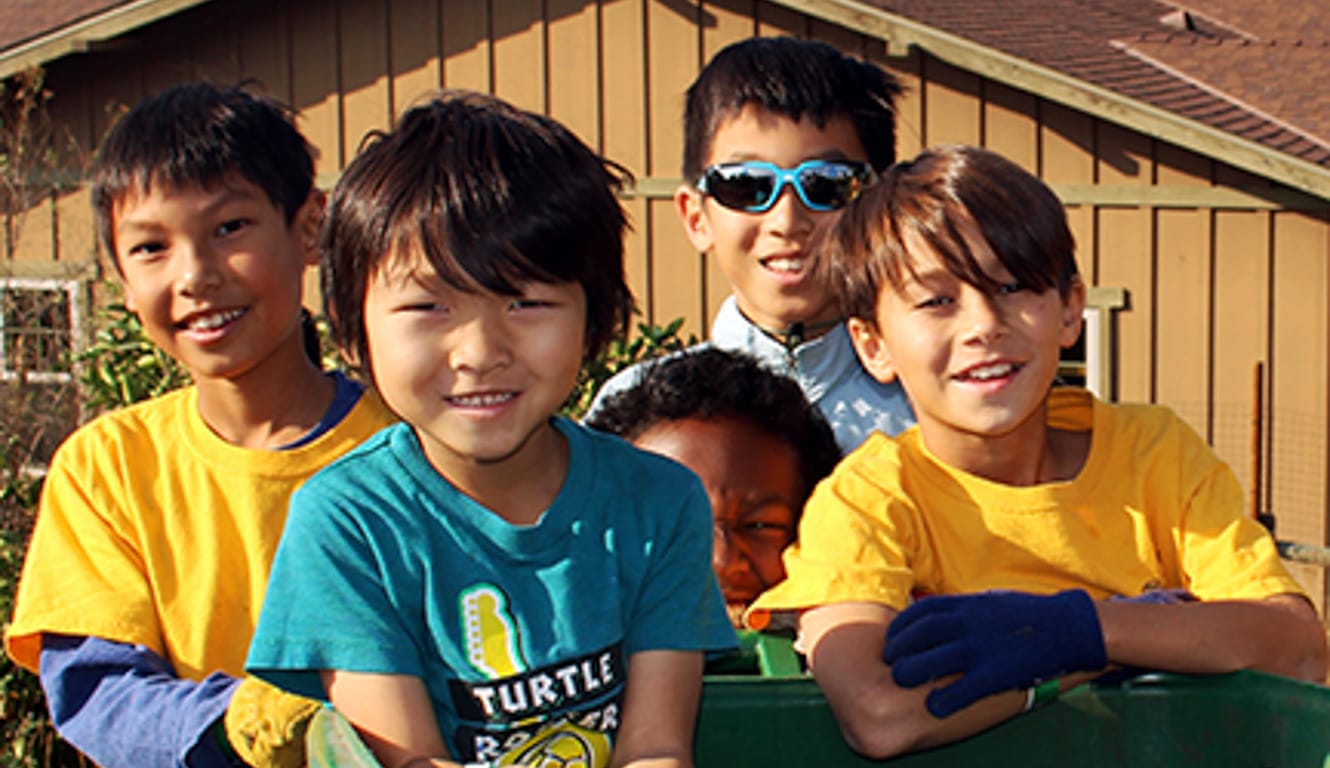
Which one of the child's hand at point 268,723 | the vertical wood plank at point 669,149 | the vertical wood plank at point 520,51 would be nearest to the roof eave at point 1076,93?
the vertical wood plank at point 669,149

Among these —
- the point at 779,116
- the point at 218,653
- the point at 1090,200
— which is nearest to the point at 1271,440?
the point at 1090,200

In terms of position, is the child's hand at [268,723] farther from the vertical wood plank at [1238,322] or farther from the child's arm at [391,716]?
the vertical wood plank at [1238,322]

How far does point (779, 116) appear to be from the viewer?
10.3 ft

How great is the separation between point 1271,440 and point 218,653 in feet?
25.6

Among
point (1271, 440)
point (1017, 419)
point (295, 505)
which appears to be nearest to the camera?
point (295, 505)

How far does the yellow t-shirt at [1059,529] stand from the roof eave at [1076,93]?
6.31 meters

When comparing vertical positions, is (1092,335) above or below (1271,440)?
above

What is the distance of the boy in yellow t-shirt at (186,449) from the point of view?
215 centimetres

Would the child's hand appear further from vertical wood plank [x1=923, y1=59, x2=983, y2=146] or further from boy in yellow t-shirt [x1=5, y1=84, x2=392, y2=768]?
vertical wood plank [x1=923, y1=59, x2=983, y2=146]

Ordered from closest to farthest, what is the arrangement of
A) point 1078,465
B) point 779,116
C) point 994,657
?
point 994,657 < point 1078,465 < point 779,116

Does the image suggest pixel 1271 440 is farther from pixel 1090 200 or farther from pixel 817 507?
pixel 817 507

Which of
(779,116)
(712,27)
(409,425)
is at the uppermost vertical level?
(712,27)

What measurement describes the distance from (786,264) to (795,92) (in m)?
0.36

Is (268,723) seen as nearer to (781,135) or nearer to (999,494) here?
(999,494)
